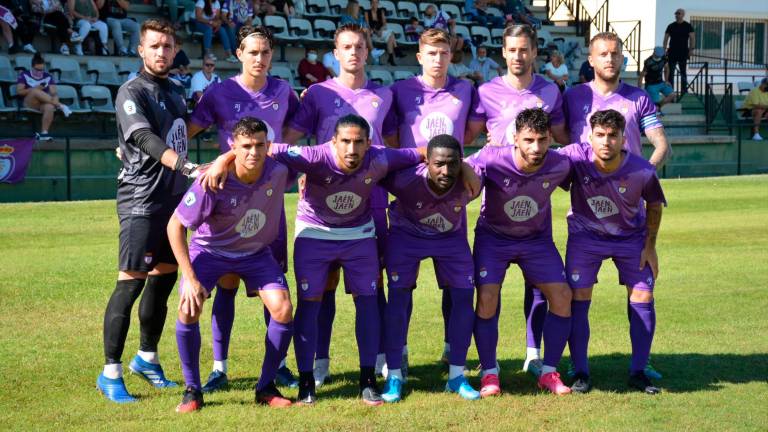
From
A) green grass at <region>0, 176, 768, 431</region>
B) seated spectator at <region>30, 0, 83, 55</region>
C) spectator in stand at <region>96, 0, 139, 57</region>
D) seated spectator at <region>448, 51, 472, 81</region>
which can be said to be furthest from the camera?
seated spectator at <region>448, 51, 472, 81</region>

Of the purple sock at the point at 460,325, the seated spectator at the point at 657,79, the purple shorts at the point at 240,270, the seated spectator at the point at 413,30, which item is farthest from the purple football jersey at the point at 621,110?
the seated spectator at the point at 657,79

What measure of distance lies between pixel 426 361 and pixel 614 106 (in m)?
2.31

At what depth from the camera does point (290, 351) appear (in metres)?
7.69

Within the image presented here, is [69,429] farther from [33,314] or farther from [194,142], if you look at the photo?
[194,142]

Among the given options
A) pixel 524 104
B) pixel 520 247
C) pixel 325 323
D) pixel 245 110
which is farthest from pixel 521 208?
pixel 245 110

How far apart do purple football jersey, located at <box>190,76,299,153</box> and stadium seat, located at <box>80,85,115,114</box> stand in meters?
13.3

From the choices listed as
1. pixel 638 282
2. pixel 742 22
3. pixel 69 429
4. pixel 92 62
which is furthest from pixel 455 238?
pixel 742 22

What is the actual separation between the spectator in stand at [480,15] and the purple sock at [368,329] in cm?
2317

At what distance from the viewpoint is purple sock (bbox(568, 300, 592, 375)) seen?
661 cm

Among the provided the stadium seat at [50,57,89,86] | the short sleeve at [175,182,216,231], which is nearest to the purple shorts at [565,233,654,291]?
the short sleeve at [175,182,216,231]

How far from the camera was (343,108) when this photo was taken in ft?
23.0

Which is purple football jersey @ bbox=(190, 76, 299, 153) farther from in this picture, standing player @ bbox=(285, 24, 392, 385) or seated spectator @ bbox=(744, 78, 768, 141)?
seated spectator @ bbox=(744, 78, 768, 141)

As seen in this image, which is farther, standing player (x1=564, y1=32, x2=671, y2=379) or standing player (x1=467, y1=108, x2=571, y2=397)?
standing player (x1=564, y1=32, x2=671, y2=379)

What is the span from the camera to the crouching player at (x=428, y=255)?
643 centimetres
